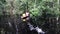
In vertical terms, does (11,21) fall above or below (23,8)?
below

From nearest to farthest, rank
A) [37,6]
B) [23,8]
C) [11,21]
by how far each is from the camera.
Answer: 1. [37,6]
2. [23,8]
3. [11,21]

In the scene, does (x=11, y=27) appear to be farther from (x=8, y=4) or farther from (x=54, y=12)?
(x=54, y=12)

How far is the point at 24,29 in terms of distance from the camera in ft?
30.0

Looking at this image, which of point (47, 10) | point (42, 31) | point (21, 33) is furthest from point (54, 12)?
point (21, 33)

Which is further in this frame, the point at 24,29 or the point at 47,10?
the point at 24,29

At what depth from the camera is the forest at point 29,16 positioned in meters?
8.18

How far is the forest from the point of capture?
8.18 metres

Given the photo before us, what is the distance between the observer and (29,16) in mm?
8539

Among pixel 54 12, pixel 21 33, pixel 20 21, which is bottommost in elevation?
pixel 21 33

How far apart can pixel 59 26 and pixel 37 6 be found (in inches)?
69.0

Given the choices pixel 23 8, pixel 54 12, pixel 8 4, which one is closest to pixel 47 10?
pixel 54 12

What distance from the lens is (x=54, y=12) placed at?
326 inches

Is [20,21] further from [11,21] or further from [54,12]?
[54,12]

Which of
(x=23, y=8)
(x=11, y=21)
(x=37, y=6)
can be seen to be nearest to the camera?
(x=37, y=6)
